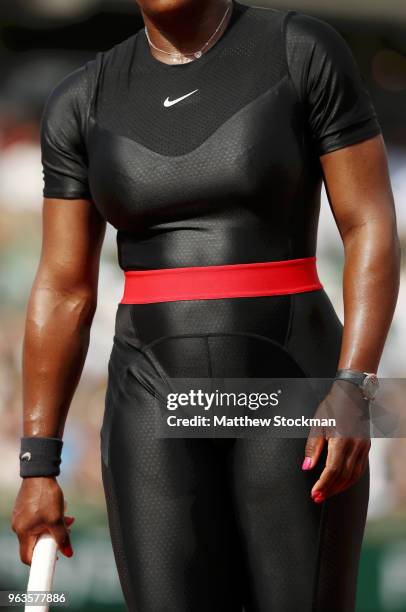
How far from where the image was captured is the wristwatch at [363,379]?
2.76 m

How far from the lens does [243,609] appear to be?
9.86ft

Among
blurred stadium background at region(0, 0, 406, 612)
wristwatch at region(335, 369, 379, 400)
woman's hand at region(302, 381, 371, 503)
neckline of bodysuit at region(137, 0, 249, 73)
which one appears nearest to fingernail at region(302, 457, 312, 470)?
woman's hand at region(302, 381, 371, 503)

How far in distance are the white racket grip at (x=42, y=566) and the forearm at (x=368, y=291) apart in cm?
85

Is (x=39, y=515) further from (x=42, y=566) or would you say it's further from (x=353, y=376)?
(x=353, y=376)

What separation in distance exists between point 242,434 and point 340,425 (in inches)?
10.7

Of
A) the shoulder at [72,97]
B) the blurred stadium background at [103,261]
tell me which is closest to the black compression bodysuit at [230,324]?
→ the shoulder at [72,97]

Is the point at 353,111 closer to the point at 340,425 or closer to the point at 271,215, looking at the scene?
the point at 271,215

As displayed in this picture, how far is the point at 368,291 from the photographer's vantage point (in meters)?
2.82

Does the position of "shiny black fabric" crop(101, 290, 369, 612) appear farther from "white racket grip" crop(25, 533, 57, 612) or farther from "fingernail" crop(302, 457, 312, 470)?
"white racket grip" crop(25, 533, 57, 612)

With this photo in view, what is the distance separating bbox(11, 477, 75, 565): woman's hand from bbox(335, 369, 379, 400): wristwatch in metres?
0.80

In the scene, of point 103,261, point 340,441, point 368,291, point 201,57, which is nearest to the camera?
point 340,441

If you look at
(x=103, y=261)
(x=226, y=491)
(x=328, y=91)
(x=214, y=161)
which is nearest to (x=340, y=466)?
(x=226, y=491)

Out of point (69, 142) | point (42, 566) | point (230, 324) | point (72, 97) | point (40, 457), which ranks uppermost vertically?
point (72, 97)

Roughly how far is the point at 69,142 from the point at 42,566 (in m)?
1.05
